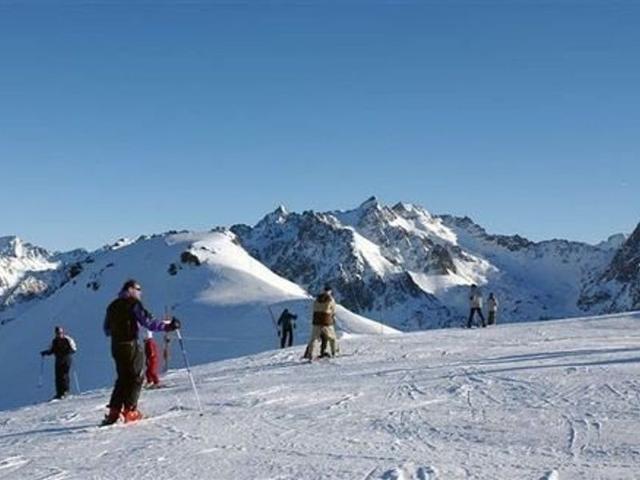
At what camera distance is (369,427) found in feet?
35.9

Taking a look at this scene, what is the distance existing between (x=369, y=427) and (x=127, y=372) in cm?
352

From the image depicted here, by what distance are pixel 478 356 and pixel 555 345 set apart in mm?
3420

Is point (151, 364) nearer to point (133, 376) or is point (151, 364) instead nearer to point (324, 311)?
point (324, 311)

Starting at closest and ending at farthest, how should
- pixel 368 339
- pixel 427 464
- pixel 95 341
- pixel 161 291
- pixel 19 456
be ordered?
pixel 427 464
pixel 19 456
pixel 368 339
pixel 95 341
pixel 161 291

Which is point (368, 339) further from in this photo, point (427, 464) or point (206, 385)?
point (427, 464)

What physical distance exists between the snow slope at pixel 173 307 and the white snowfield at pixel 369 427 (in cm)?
3421

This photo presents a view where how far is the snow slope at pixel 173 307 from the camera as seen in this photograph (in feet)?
175

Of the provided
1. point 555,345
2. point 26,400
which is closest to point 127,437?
point 555,345

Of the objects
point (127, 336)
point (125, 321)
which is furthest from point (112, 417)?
point (125, 321)

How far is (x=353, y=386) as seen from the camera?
49.6 ft

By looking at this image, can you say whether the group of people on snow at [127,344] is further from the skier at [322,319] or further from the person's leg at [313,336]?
the skier at [322,319]

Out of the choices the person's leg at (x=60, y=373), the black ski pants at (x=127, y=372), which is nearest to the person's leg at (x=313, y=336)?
the person's leg at (x=60, y=373)

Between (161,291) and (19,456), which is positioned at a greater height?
(161,291)

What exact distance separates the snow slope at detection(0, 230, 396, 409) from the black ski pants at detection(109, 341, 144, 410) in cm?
3807
